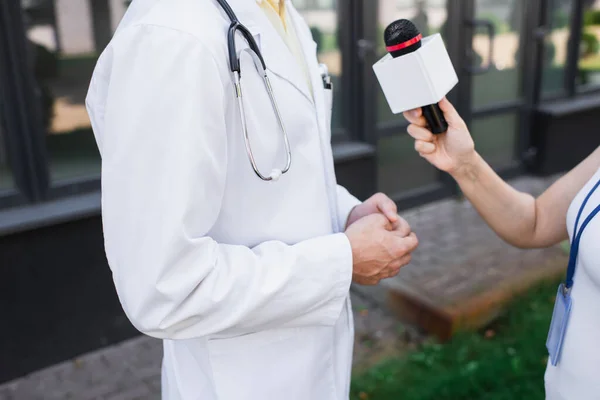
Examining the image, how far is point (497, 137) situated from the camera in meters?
5.95

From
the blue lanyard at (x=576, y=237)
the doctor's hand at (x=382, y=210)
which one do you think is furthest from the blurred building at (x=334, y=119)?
the blue lanyard at (x=576, y=237)

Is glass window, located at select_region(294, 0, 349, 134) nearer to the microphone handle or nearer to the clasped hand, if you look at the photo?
the microphone handle

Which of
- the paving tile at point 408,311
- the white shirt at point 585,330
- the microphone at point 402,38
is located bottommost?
the paving tile at point 408,311

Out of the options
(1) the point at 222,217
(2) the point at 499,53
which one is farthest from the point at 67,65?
(2) the point at 499,53

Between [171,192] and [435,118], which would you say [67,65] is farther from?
[171,192]

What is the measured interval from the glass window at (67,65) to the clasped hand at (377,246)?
2.51 meters

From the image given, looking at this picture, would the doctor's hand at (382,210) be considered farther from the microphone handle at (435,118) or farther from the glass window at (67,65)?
the glass window at (67,65)

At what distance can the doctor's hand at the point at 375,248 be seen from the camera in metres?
1.31

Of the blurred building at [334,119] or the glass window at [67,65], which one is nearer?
the blurred building at [334,119]

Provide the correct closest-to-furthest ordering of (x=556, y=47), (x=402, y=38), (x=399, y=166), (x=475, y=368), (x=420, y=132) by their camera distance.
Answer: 1. (x=402, y=38)
2. (x=420, y=132)
3. (x=475, y=368)
4. (x=399, y=166)
5. (x=556, y=47)

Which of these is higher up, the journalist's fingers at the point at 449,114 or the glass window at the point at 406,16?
the journalist's fingers at the point at 449,114

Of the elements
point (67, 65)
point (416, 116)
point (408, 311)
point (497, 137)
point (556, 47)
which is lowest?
point (408, 311)

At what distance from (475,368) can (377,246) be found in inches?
81.3

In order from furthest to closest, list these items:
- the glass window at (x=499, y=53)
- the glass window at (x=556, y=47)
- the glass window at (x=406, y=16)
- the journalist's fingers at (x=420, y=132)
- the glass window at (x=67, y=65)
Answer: the glass window at (x=556, y=47), the glass window at (x=499, y=53), the glass window at (x=406, y=16), the glass window at (x=67, y=65), the journalist's fingers at (x=420, y=132)
